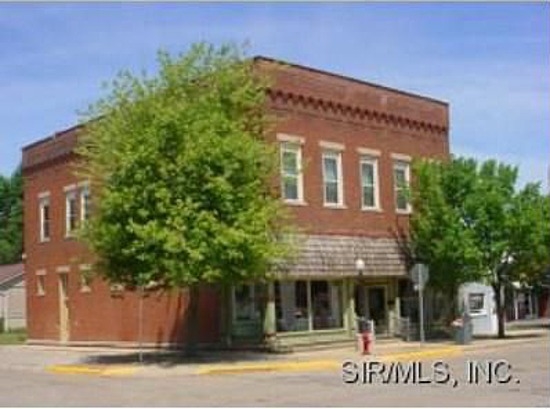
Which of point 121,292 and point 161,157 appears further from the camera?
point 121,292

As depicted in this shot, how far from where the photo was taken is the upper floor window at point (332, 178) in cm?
3441

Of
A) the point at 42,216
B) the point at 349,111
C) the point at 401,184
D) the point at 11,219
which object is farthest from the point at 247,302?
the point at 11,219

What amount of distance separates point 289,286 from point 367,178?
5.61 m

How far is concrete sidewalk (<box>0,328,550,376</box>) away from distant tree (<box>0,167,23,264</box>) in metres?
59.4

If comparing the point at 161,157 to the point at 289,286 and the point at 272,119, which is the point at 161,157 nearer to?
the point at 272,119

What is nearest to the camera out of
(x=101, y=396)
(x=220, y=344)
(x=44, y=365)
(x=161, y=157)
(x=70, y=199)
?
(x=101, y=396)

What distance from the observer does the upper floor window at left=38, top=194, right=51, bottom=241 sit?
1645 inches

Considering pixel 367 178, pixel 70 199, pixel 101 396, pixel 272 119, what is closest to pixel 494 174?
pixel 367 178

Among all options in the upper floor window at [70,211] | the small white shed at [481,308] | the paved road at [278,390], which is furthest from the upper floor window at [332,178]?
the small white shed at [481,308]

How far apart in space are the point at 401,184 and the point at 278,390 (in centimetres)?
1896

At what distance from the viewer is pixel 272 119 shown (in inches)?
1165

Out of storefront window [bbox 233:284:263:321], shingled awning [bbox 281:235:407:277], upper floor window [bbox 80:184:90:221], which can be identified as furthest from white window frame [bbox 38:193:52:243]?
shingled awning [bbox 281:235:407:277]

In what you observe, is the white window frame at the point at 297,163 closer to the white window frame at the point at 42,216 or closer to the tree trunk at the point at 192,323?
the tree trunk at the point at 192,323

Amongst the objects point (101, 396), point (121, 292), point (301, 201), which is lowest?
point (101, 396)
